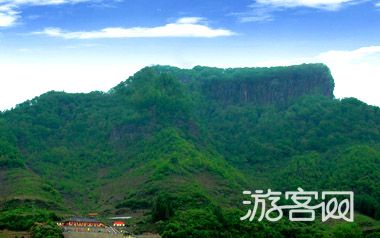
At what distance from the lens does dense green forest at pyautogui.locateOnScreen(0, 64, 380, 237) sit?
12381cm

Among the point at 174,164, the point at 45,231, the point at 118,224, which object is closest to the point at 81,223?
the point at 118,224

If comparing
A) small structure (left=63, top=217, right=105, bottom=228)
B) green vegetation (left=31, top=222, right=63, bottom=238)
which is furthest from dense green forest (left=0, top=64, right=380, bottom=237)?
small structure (left=63, top=217, right=105, bottom=228)

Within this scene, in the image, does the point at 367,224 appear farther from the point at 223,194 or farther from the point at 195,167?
the point at 195,167

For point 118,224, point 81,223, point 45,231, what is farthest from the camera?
point 118,224

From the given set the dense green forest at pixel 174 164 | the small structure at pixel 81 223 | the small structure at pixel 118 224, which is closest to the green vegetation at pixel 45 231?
the dense green forest at pixel 174 164

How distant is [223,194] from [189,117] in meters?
46.9

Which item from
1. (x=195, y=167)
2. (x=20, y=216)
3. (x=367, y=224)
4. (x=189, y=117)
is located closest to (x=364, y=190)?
(x=367, y=224)

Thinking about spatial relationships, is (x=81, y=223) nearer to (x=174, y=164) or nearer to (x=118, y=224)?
(x=118, y=224)

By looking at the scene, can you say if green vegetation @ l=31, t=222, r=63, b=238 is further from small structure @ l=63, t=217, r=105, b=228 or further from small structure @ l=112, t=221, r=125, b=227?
small structure @ l=112, t=221, r=125, b=227

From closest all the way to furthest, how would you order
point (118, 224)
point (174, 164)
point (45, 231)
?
1. point (45, 231)
2. point (118, 224)
3. point (174, 164)

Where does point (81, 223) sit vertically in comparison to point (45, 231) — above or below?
below

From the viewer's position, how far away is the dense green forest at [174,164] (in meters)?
124

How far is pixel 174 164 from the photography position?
157500mm

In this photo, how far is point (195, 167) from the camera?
160 meters
